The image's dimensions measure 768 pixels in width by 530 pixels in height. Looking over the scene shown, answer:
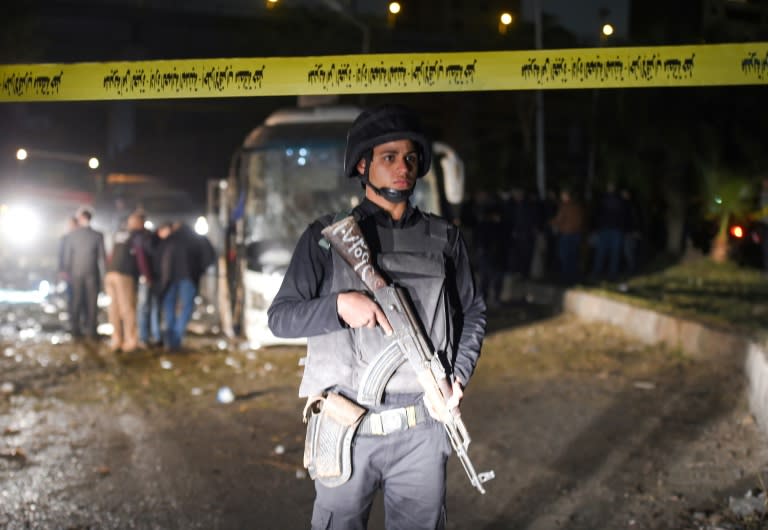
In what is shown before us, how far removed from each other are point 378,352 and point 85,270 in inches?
471

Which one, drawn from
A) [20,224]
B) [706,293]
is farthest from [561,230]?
[20,224]

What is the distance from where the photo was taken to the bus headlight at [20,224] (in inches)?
1042

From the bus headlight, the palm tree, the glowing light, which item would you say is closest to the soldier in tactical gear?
the palm tree

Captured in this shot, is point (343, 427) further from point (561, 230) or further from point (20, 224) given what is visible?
point (20, 224)

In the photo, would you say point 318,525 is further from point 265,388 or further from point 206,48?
point 206,48

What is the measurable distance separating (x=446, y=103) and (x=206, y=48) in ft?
35.7

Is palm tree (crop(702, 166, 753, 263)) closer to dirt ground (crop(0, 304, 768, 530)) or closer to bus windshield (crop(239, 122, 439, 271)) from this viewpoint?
dirt ground (crop(0, 304, 768, 530))

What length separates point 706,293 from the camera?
15.4 m

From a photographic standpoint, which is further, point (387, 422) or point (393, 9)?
point (393, 9)

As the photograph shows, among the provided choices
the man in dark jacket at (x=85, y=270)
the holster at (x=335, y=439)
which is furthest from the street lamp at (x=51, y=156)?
the holster at (x=335, y=439)

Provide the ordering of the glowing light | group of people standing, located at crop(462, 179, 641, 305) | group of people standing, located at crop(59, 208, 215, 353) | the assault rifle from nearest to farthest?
the assault rifle < group of people standing, located at crop(59, 208, 215, 353) < group of people standing, located at crop(462, 179, 641, 305) < the glowing light

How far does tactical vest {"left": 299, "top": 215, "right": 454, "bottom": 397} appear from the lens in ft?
12.0

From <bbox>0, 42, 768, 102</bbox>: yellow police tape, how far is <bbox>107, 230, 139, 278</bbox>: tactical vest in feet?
28.0

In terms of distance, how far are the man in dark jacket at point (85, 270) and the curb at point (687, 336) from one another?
6988mm
